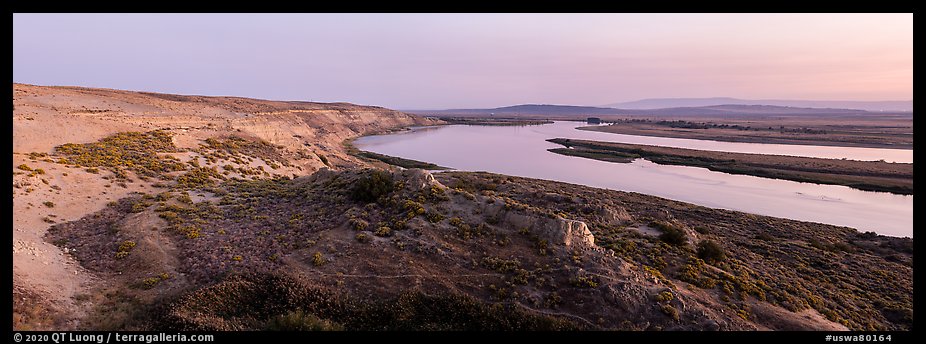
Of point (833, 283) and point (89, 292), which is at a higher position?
point (89, 292)

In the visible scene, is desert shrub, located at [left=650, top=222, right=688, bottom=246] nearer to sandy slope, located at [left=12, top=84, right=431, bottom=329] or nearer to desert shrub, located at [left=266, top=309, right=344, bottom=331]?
desert shrub, located at [left=266, top=309, right=344, bottom=331]

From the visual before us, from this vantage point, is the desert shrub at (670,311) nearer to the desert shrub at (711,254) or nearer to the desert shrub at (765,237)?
the desert shrub at (711,254)

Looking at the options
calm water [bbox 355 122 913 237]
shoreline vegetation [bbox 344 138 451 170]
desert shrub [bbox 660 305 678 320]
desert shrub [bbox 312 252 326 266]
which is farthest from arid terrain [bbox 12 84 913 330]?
shoreline vegetation [bbox 344 138 451 170]

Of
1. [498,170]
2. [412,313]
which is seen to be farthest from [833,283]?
[498,170]

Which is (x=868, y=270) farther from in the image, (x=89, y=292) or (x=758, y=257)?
(x=89, y=292)

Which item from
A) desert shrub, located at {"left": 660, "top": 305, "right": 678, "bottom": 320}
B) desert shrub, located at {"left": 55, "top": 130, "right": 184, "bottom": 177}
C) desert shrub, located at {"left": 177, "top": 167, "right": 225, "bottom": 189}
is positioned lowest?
desert shrub, located at {"left": 660, "top": 305, "right": 678, "bottom": 320}

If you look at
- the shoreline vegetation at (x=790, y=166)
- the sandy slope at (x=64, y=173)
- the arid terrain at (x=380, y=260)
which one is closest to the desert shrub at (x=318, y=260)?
the arid terrain at (x=380, y=260)

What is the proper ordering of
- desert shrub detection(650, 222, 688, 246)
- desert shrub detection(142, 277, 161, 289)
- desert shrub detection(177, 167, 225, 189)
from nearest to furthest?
desert shrub detection(142, 277, 161, 289)
desert shrub detection(650, 222, 688, 246)
desert shrub detection(177, 167, 225, 189)

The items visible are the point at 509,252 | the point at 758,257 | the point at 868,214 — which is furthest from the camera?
the point at 868,214
